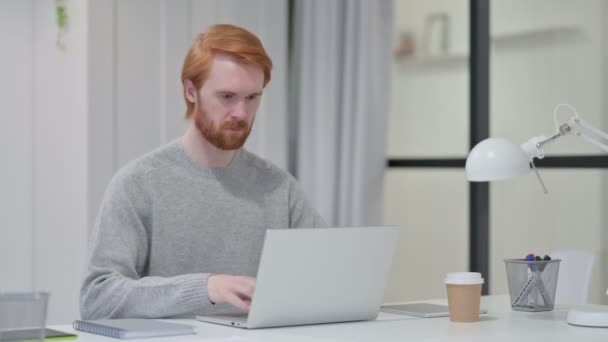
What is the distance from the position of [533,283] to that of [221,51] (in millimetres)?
925

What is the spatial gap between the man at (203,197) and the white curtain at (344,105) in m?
1.44

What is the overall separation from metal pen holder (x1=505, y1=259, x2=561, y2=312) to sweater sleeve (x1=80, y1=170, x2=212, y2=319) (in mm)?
723

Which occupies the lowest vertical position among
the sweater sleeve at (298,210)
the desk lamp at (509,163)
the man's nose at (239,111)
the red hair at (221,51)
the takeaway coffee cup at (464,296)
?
the takeaway coffee cup at (464,296)

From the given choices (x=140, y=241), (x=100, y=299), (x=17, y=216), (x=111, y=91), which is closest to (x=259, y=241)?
(x=140, y=241)

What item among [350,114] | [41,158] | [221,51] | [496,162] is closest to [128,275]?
[221,51]

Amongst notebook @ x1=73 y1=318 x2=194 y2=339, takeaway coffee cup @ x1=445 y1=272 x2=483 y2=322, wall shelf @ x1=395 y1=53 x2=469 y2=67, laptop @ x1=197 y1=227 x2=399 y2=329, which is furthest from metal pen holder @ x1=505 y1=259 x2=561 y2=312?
wall shelf @ x1=395 y1=53 x2=469 y2=67

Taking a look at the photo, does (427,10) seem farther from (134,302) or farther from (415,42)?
(134,302)

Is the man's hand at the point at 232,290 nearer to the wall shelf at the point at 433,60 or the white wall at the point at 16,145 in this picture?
the white wall at the point at 16,145

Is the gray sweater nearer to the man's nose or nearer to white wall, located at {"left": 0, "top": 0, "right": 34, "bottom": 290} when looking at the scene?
the man's nose

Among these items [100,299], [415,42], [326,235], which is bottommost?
[100,299]

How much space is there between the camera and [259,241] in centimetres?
258

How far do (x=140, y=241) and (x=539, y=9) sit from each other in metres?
2.13

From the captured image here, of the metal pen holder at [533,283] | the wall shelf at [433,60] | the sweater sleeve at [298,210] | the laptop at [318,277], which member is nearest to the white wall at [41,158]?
the sweater sleeve at [298,210]

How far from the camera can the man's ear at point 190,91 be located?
2.49 m
